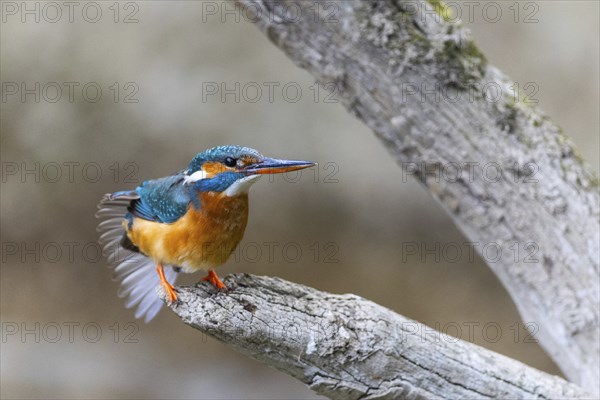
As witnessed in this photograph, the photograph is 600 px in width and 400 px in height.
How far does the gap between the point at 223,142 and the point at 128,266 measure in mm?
1954

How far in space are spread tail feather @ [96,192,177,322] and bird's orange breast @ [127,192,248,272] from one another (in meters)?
0.38

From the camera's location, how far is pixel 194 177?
2459 mm

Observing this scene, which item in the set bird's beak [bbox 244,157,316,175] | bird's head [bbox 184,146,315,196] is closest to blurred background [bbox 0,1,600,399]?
bird's head [bbox 184,146,315,196]

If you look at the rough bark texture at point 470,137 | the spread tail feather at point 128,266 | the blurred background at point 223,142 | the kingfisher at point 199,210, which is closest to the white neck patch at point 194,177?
the kingfisher at point 199,210

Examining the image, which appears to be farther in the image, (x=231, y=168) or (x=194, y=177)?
(x=194, y=177)

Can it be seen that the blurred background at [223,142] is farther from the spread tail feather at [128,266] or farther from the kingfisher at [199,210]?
the kingfisher at [199,210]

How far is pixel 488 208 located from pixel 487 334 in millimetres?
2539

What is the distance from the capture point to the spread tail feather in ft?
9.65

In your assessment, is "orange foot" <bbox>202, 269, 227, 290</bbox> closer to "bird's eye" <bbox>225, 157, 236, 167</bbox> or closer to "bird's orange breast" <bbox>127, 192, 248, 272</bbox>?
"bird's orange breast" <bbox>127, 192, 248, 272</bbox>

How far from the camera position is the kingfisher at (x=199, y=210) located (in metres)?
2.31

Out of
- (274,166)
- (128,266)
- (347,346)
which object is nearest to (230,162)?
(274,166)

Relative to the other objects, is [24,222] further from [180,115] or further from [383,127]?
[383,127]

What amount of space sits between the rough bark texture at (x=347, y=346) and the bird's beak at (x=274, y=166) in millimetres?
449

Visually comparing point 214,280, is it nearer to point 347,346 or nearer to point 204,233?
point 204,233
